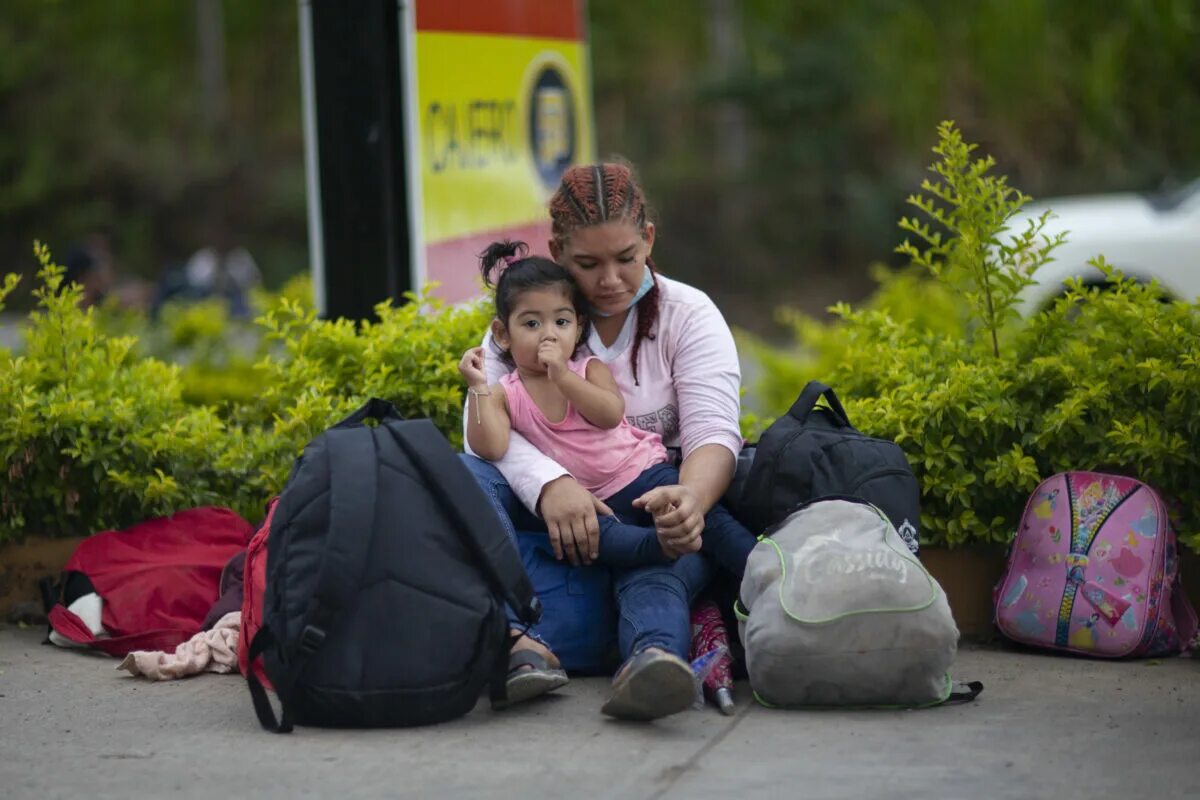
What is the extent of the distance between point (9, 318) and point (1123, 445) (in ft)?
68.9

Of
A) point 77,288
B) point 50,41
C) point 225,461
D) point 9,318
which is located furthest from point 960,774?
point 50,41

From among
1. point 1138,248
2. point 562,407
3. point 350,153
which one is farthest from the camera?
point 1138,248

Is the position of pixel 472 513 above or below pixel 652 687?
above

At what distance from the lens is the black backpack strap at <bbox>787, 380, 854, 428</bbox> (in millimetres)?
4191

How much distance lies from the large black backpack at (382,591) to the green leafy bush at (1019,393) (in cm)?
139

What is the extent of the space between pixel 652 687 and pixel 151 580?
5.37 ft

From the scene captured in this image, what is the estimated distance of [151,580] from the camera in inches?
173

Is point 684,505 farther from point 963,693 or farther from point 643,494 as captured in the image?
point 963,693

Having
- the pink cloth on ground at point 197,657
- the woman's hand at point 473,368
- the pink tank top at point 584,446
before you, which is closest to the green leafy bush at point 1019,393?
the pink tank top at point 584,446

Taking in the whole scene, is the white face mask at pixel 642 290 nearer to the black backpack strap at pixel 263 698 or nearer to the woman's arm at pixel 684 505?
the woman's arm at pixel 684 505

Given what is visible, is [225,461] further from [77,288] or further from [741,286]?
[741,286]

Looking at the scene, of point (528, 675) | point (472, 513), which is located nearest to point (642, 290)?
point (472, 513)

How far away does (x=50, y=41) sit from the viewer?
1124 inches

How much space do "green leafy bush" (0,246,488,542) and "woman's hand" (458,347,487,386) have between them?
64 cm
